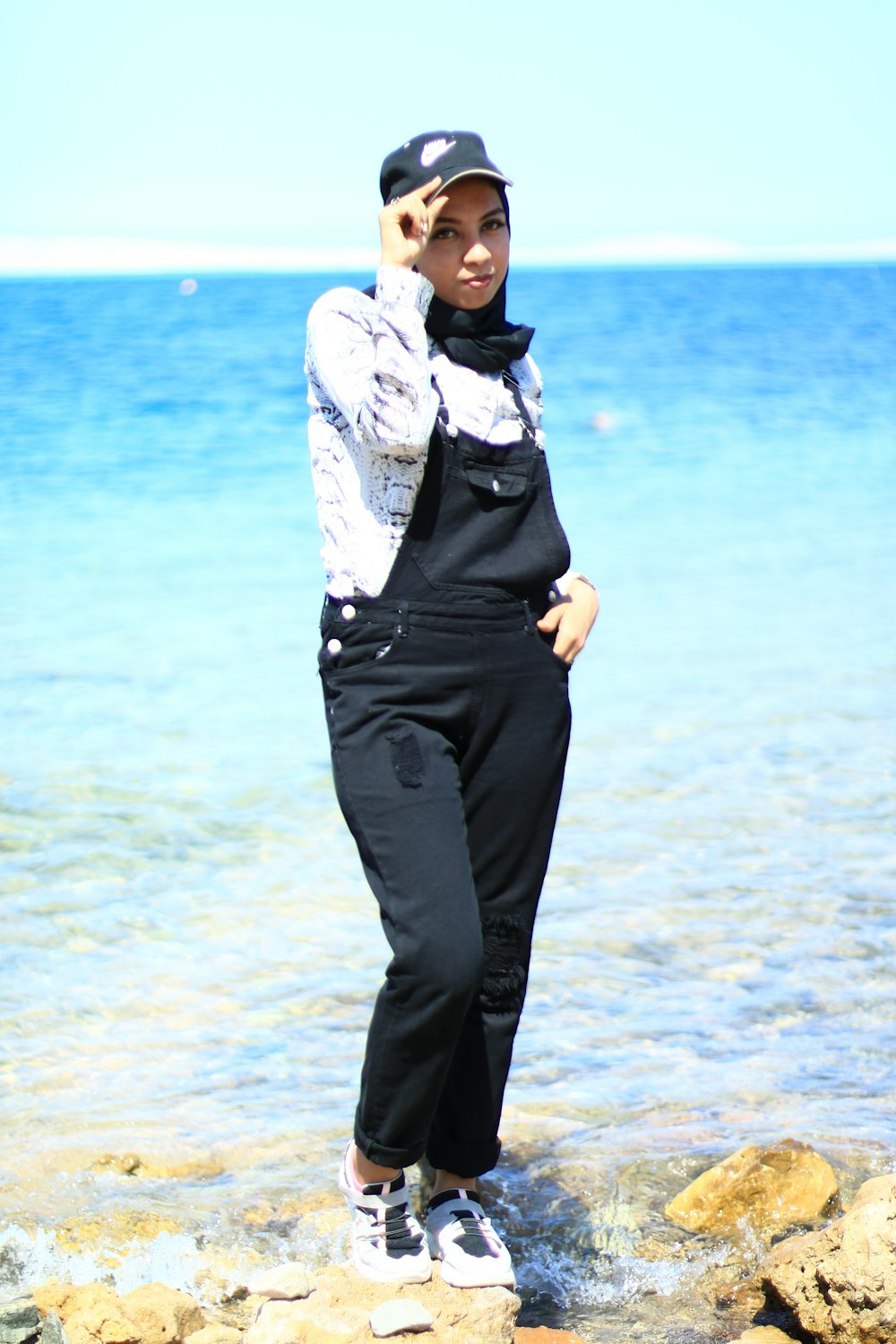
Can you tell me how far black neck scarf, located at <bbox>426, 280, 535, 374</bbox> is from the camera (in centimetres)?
293

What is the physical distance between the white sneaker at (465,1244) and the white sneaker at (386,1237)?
5cm

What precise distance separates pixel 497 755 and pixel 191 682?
20.4 feet

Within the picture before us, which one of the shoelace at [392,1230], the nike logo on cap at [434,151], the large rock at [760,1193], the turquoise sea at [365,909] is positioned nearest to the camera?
the nike logo on cap at [434,151]

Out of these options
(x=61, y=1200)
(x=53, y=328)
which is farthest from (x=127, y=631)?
(x=53, y=328)

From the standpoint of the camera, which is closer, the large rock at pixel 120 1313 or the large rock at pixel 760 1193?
the large rock at pixel 120 1313

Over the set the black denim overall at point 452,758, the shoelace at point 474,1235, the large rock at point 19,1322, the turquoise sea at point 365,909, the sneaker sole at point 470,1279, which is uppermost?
the black denim overall at point 452,758

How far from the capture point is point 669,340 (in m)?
37.8

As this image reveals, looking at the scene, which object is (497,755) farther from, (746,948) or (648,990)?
(746,948)

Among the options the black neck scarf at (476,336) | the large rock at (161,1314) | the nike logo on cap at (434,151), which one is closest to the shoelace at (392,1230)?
the large rock at (161,1314)

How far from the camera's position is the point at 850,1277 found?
114 inches

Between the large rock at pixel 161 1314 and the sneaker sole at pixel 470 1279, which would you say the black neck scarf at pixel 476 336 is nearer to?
the sneaker sole at pixel 470 1279

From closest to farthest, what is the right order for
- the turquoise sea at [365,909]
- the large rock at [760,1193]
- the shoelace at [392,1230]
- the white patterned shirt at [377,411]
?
the white patterned shirt at [377,411]
the shoelace at [392,1230]
the large rock at [760,1193]
the turquoise sea at [365,909]

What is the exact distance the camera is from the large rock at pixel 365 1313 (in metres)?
2.77

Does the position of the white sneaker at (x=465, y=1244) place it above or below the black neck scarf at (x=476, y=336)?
below
